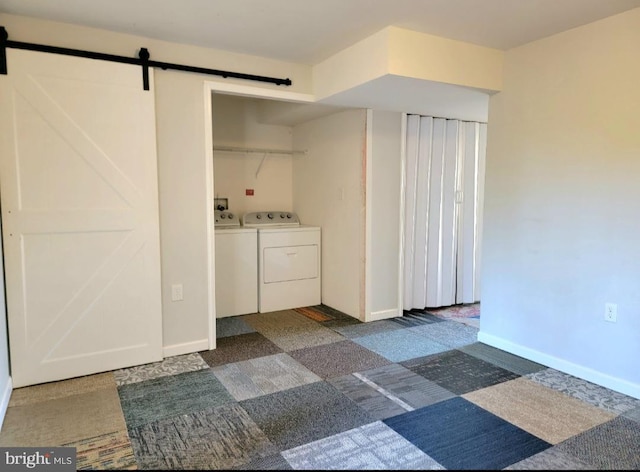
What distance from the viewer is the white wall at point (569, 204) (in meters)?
2.51

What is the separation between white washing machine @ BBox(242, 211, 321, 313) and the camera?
432cm

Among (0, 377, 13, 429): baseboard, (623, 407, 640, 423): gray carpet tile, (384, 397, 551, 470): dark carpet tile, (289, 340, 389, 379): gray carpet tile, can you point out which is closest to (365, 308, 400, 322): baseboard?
(289, 340, 389, 379): gray carpet tile

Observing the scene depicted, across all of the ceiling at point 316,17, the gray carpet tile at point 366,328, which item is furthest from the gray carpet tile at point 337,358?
the ceiling at point 316,17

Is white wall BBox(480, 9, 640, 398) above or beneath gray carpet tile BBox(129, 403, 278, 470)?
above

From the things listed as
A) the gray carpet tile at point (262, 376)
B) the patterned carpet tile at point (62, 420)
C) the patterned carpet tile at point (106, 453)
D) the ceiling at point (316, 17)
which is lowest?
the patterned carpet tile at point (62, 420)

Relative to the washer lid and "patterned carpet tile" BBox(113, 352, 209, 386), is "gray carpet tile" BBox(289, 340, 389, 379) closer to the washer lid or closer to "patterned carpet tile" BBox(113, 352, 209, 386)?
"patterned carpet tile" BBox(113, 352, 209, 386)

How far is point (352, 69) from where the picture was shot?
10.0 feet

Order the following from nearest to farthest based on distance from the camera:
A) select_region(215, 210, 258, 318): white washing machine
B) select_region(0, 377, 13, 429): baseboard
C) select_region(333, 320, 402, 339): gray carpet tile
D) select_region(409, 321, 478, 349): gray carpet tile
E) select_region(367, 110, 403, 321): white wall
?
select_region(0, 377, 13, 429): baseboard < select_region(409, 321, 478, 349): gray carpet tile < select_region(333, 320, 402, 339): gray carpet tile < select_region(367, 110, 403, 321): white wall < select_region(215, 210, 258, 318): white washing machine

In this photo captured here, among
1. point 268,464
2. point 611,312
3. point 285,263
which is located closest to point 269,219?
point 285,263

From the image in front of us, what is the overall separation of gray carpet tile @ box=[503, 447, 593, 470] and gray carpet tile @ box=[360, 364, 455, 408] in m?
0.61

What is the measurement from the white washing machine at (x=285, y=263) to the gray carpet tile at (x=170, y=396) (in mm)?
1571

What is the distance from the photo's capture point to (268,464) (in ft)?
6.07

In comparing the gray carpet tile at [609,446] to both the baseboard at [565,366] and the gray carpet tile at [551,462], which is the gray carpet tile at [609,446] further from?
the baseboard at [565,366]

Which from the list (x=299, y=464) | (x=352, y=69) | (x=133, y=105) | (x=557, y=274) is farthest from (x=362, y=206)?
(x=299, y=464)
